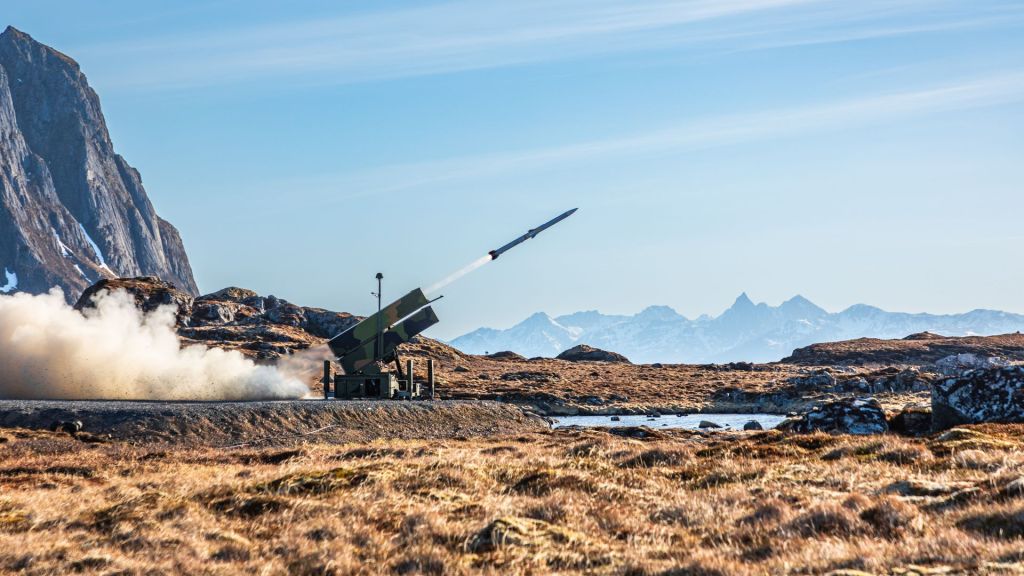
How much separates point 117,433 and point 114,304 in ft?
125

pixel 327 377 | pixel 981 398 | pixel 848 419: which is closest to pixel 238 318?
pixel 327 377

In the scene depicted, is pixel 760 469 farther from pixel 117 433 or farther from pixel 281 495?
pixel 117 433

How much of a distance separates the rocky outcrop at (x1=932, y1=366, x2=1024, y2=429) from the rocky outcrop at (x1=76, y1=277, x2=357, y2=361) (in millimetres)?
80690

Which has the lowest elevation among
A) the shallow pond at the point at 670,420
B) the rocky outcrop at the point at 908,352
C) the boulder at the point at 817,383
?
the shallow pond at the point at 670,420

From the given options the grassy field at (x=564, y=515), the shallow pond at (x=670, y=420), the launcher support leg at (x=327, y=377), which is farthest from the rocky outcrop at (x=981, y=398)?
the launcher support leg at (x=327, y=377)

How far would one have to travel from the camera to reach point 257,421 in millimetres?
44844

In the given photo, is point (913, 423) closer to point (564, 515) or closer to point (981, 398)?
point (981, 398)

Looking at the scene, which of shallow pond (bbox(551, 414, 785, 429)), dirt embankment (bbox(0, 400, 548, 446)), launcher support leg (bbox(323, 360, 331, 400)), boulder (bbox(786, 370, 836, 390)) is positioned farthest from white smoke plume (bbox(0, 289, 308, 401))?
boulder (bbox(786, 370, 836, 390))

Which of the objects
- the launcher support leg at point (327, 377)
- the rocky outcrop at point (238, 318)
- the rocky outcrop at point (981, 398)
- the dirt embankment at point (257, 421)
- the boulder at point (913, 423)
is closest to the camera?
the rocky outcrop at point (981, 398)

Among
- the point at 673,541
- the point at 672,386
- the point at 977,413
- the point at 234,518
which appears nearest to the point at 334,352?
the point at 977,413

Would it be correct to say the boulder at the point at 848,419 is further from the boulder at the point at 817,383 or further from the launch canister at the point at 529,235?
the boulder at the point at 817,383

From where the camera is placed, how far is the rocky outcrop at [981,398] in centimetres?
3222

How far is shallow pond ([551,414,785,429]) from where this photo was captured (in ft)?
228

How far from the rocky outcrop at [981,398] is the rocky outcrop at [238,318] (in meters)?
80.7
